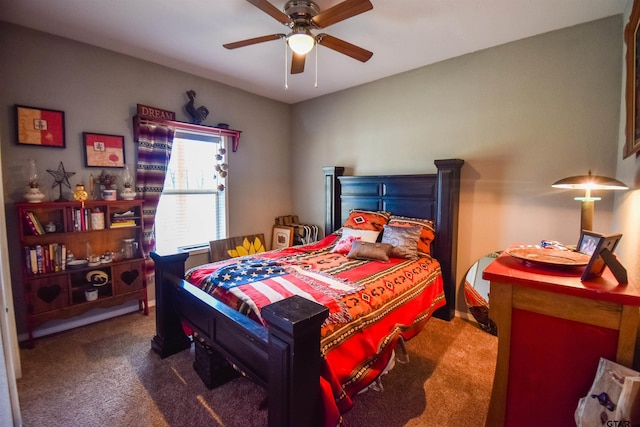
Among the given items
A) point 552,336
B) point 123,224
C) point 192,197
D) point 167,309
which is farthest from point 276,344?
point 192,197

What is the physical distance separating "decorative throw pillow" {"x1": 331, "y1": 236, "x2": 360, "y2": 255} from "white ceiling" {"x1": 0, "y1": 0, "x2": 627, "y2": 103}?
1.89 metres

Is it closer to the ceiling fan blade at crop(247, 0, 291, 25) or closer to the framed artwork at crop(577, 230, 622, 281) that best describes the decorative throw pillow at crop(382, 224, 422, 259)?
the framed artwork at crop(577, 230, 622, 281)

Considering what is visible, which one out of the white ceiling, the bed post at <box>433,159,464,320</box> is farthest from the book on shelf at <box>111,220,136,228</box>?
the bed post at <box>433,159,464,320</box>

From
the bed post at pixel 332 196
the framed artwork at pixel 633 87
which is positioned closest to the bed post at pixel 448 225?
the framed artwork at pixel 633 87

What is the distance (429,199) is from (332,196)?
130cm

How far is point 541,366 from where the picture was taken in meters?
1.11

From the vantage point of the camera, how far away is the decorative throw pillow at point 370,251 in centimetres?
271

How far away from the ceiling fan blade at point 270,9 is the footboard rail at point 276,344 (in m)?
1.71

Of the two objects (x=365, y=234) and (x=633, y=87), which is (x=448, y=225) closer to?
(x=365, y=234)

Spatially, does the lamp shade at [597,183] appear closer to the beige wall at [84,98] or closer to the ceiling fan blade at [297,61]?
the ceiling fan blade at [297,61]

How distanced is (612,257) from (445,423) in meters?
1.31

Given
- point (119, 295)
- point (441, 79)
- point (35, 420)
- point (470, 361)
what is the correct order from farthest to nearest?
point (441, 79), point (119, 295), point (470, 361), point (35, 420)

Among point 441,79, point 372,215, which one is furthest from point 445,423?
point 441,79

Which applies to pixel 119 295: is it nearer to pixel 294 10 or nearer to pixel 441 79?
pixel 294 10
